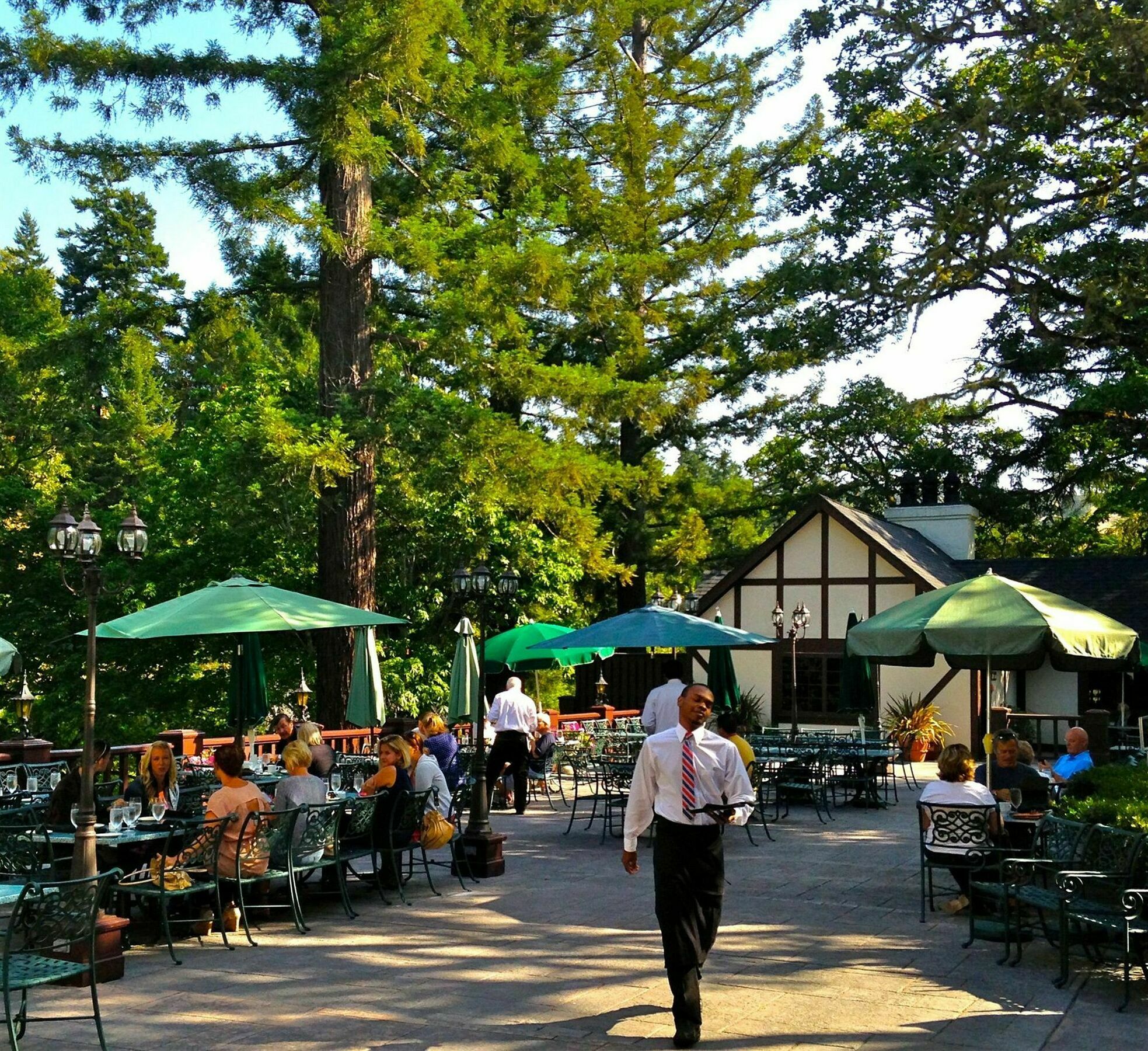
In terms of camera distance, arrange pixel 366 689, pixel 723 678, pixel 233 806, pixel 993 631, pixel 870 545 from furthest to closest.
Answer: pixel 870 545 → pixel 723 678 → pixel 366 689 → pixel 993 631 → pixel 233 806

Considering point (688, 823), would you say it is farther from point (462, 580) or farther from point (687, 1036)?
point (462, 580)

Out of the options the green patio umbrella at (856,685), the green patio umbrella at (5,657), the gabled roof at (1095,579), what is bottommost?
the green patio umbrella at (856,685)

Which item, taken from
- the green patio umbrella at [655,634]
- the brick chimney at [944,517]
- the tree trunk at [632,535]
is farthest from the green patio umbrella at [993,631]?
the tree trunk at [632,535]

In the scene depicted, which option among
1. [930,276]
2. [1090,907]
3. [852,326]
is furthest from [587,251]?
[1090,907]

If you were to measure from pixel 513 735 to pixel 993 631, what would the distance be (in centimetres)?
711

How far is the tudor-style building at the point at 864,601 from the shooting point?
25.5 m

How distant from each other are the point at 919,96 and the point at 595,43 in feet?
41.0

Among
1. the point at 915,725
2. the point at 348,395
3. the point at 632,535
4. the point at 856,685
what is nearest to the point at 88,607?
the point at 348,395

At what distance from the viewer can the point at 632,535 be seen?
30.8 meters

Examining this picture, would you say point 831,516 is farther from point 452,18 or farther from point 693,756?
point 693,756

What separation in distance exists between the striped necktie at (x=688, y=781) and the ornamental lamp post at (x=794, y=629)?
12702mm

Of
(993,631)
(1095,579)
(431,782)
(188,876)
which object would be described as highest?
(1095,579)

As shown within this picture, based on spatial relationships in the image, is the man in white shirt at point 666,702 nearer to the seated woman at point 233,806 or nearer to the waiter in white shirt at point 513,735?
the waiter in white shirt at point 513,735

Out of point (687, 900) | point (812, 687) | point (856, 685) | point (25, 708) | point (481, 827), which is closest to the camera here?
point (687, 900)
